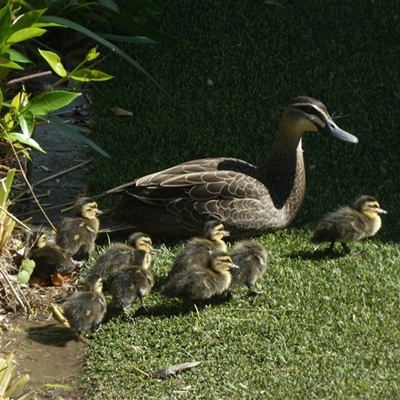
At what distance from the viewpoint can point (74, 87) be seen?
8.89 metres

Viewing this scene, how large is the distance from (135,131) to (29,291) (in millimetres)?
2337

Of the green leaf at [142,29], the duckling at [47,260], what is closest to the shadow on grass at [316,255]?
the duckling at [47,260]

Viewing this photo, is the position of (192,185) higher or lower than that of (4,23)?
lower

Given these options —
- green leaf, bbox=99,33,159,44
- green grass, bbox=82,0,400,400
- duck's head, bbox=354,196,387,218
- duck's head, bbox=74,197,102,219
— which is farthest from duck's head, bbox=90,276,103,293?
green leaf, bbox=99,33,159,44

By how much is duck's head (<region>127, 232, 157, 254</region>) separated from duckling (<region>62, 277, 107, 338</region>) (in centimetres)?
68

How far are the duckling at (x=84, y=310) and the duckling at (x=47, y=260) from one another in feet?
1.85

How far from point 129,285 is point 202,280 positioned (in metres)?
0.45

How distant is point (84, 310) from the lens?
6098mm

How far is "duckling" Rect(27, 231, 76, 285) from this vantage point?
6.71 meters

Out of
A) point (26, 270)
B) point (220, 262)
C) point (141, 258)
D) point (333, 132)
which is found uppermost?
point (333, 132)

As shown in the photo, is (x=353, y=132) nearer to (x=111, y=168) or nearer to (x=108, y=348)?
(x=111, y=168)

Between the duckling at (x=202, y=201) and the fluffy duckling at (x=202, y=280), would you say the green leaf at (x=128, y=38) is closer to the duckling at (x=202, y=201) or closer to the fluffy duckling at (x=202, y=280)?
the duckling at (x=202, y=201)

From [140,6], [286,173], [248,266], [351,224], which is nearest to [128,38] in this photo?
[140,6]

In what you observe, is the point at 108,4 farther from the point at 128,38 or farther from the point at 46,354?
the point at 46,354
